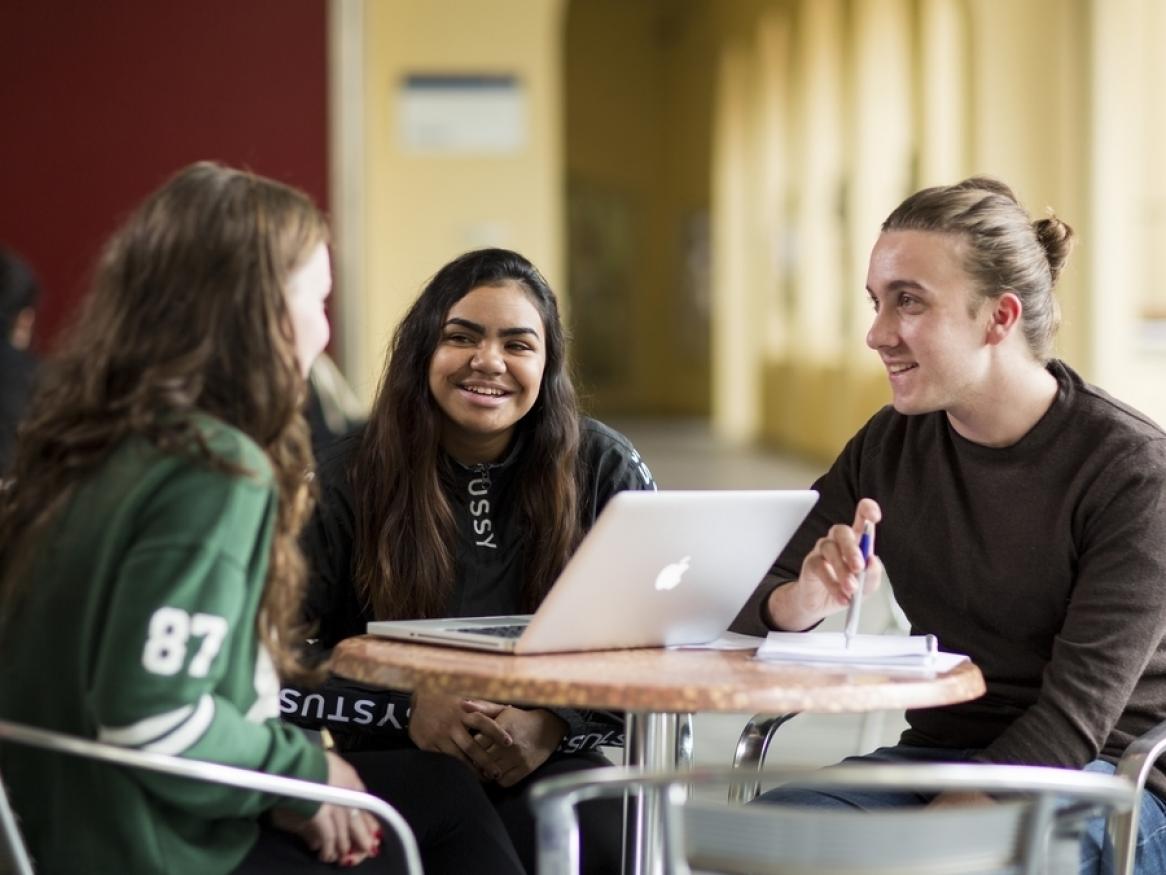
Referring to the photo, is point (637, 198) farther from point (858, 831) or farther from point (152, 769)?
point (858, 831)

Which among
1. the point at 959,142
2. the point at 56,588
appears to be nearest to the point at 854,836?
the point at 56,588

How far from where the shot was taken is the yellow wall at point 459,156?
1068cm

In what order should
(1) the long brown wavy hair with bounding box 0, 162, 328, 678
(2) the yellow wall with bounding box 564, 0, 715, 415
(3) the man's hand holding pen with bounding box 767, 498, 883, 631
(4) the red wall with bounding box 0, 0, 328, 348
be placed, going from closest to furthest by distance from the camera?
(1) the long brown wavy hair with bounding box 0, 162, 328, 678 → (3) the man's hand holding pen with bounding box 767, 498, 883, 631 → (4) the red wall with bounding box 0, 0, 328, 348 → (2) the yellow wall with bounding box 564, 0, 715, 415

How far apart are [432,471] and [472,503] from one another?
9 cm

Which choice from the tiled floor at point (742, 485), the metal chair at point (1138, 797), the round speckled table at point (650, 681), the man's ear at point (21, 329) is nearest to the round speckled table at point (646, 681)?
the round speckled table at point (650, 681)

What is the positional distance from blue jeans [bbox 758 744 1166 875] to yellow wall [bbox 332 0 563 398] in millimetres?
8242

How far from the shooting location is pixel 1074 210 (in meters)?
10.0

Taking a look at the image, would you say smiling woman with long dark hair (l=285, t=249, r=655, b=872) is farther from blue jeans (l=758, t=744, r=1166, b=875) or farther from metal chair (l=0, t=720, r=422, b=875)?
metal chair (l=0, t=720, r=422, b=875)

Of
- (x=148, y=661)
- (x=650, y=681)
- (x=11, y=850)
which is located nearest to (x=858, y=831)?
(x=650, y=681)

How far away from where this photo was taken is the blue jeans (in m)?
2.22

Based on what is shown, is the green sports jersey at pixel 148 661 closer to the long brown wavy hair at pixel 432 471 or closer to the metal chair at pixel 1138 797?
the long brown wavy hair at pixel 432 471

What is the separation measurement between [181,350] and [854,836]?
86cm

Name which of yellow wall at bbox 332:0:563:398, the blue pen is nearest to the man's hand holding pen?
the blue pen

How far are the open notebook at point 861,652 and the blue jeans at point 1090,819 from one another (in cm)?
24
